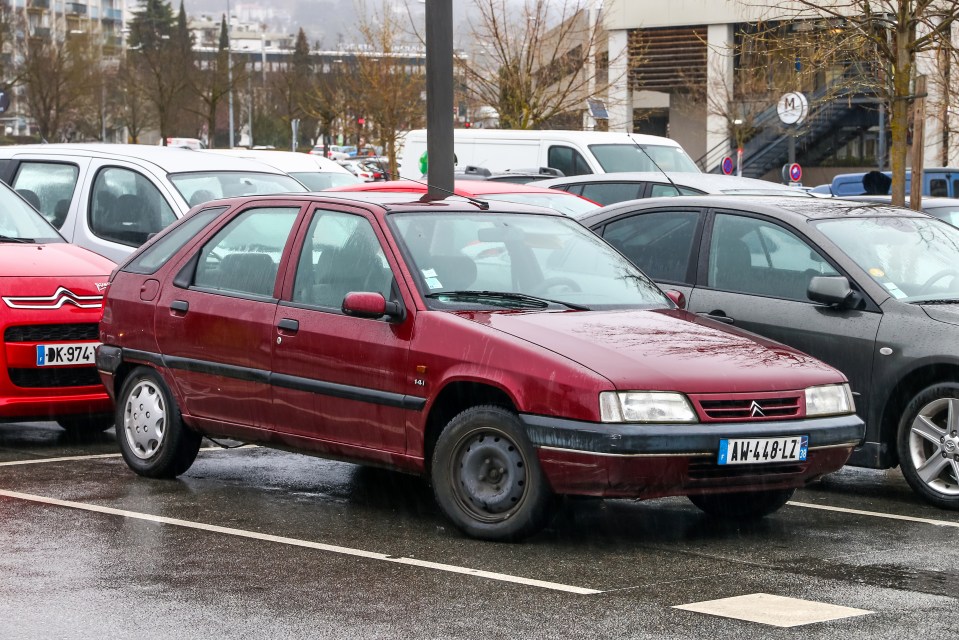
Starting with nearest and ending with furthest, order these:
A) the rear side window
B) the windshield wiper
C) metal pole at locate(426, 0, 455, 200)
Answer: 1. the windshield wiper
2. the rear side window
3. metal pole at locate(426, 0, 455, 200)

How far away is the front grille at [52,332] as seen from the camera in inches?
385

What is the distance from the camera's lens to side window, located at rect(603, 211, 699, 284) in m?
9.50

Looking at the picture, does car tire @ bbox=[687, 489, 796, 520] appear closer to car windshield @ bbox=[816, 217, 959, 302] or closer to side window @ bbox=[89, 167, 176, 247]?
car windshield @ bbox=[816, 217, 959, 302]

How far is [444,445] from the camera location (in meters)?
7.08

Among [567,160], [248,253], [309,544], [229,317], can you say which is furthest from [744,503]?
[567,160]

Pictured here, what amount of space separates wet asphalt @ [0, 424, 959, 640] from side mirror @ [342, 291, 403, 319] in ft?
3.21

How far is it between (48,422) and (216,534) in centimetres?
460

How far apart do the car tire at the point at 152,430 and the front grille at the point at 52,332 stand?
47.5 inches

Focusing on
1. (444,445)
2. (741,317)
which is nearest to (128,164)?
(741,317)

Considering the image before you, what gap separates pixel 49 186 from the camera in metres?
13.6

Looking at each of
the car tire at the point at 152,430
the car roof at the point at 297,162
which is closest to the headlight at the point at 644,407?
the car tire at the point at 152,430

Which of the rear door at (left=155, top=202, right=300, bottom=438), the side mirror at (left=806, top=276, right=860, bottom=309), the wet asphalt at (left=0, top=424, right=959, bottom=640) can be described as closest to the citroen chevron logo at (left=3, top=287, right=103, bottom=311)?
the wet asphalt at (left=0, top=424, right=959, bottom=640)

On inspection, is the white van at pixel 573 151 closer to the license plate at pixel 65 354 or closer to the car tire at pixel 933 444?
the license plate at pixel 65 354

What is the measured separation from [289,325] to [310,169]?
10.9 metres
